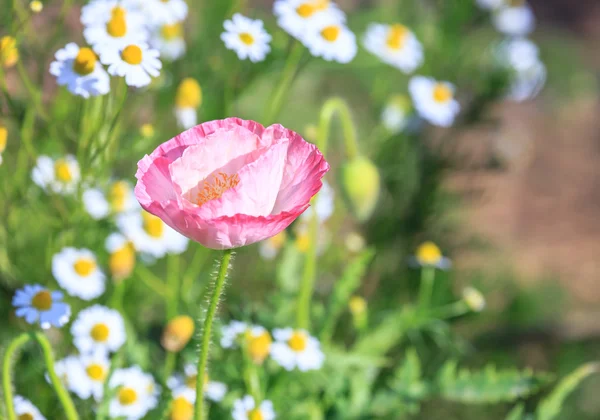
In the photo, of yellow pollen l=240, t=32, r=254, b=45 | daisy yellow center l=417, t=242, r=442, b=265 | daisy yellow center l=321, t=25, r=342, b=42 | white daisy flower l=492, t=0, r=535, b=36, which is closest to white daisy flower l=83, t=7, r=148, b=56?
yellow pollen l=240, t=32, r=254, b=45

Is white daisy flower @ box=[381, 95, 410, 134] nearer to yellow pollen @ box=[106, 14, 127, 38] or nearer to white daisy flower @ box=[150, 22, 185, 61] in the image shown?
white daisy flower @ box=[150, 22, 185, 61]

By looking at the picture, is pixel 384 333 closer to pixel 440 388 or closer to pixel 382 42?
pixel 440 388

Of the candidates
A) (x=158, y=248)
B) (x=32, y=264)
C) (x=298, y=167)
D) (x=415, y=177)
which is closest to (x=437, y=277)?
(x=415, y=177)

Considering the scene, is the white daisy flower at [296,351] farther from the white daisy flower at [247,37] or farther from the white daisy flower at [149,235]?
the white daisy flower at [247,37]

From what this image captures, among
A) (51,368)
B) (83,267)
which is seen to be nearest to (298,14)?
(83,267)

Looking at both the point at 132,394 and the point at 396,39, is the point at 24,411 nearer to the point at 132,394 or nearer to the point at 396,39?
the point at 132,394
